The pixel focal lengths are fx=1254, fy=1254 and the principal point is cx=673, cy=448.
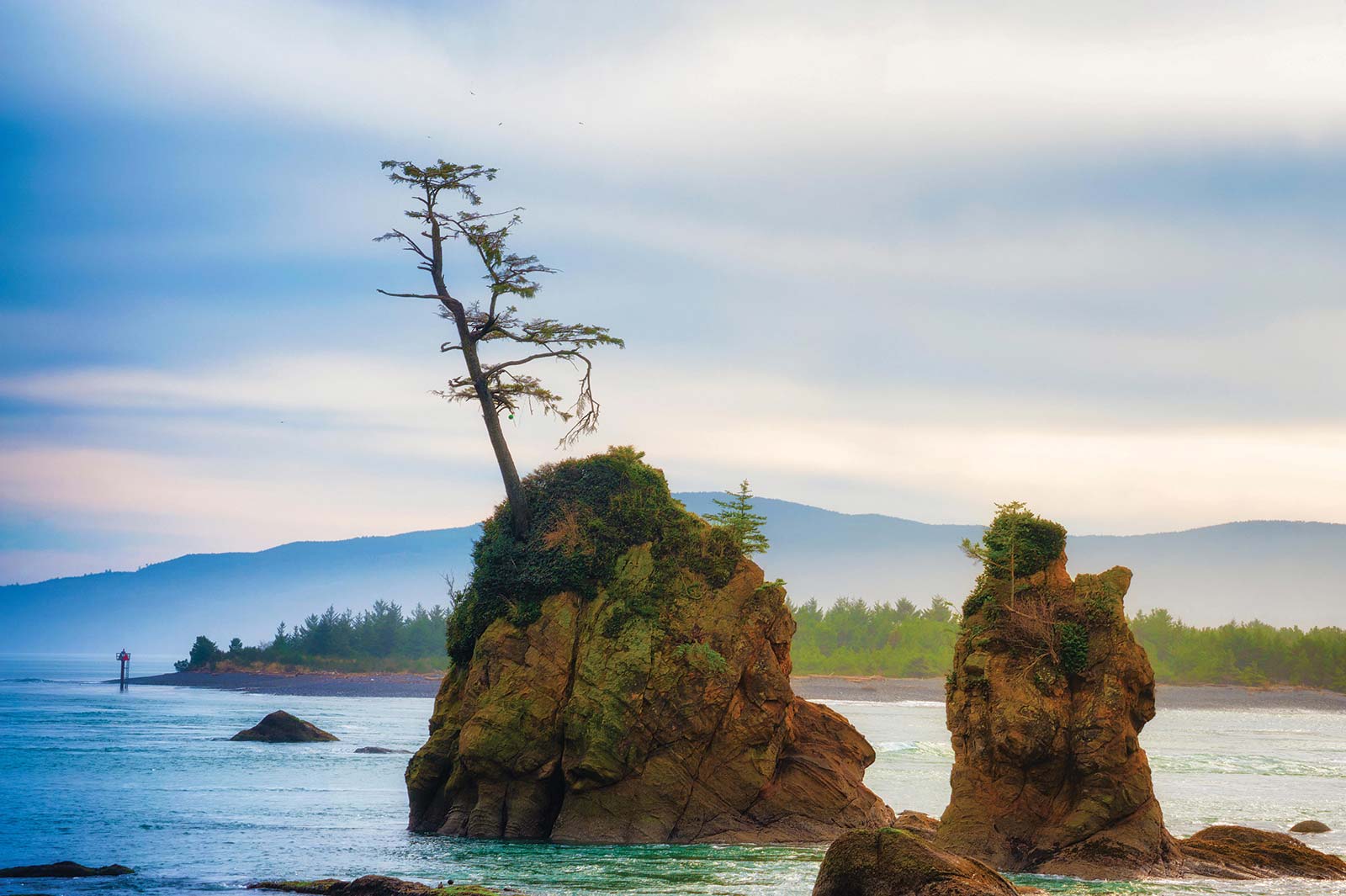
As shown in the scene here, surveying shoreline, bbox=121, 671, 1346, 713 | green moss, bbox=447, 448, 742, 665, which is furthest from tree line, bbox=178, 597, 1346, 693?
green moss, bbox=447, 448, 742, 665

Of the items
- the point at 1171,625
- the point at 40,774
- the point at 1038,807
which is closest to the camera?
the point at 1038,807

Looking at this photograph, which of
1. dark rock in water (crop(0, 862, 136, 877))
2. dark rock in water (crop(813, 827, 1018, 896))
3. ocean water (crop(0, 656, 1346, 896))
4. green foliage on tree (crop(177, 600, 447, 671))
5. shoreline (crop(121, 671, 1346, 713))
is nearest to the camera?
dark rock in water (crop(813, 827, 1018, 896))

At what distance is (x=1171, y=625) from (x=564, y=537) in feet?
506

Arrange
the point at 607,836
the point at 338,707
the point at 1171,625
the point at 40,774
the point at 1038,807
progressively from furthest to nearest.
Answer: the point at 1171,625 → the point at 338,707 → the point at 40,774 → the point at 607,836 → the point at 1038,807

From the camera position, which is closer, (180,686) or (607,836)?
(607,836)

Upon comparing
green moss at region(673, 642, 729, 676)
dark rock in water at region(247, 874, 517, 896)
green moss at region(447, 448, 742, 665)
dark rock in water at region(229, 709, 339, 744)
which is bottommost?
dark rock in water at region(229, 709, 339, 744)

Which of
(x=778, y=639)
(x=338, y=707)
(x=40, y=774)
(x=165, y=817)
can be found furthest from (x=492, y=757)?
(x=338, y=707)

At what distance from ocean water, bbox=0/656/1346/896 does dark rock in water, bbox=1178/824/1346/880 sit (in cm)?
86

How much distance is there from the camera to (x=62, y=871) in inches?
1121

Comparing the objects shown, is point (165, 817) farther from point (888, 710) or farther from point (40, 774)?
point (888, 710)

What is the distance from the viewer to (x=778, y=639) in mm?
35656

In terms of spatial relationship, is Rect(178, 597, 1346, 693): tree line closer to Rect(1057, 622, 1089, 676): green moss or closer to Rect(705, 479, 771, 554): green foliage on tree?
Rect(705, 479, 771, 554): green foliage on tree

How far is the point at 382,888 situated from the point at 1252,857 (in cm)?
1968

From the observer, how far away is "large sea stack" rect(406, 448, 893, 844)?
3281 cm
